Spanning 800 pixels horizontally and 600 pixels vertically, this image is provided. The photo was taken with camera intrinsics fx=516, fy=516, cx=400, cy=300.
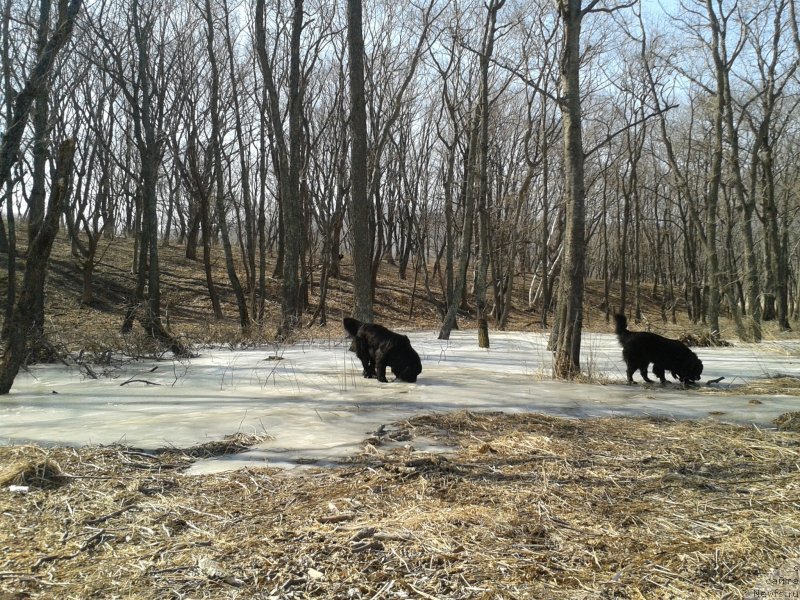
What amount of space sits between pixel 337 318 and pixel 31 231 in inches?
614

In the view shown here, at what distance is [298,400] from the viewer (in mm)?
6141

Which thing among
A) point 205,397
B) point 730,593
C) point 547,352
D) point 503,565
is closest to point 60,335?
point 205,397

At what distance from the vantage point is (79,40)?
14602 mm

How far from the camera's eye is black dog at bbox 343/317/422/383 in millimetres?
7480

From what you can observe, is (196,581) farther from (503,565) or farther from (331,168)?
(331,168)

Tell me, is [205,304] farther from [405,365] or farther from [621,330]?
[621,330]

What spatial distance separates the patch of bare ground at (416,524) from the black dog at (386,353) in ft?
10.4

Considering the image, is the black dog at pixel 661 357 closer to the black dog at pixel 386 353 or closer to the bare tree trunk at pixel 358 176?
the black dog at pixel 386 353

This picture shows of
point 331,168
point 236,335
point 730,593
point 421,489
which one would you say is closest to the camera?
point 730,593

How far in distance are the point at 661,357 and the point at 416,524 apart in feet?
20.1

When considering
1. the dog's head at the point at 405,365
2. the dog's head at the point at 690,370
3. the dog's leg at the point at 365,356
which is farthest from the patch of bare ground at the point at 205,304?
the dog's head at the point at 690,370

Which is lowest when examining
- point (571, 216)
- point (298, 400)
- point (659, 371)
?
point (298, 400)

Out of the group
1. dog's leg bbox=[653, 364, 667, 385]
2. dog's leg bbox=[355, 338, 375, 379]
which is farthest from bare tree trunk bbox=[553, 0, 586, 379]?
dog's leg bbox=[355, 338, 375, 379]

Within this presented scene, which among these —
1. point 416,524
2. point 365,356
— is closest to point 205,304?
point 365,356
